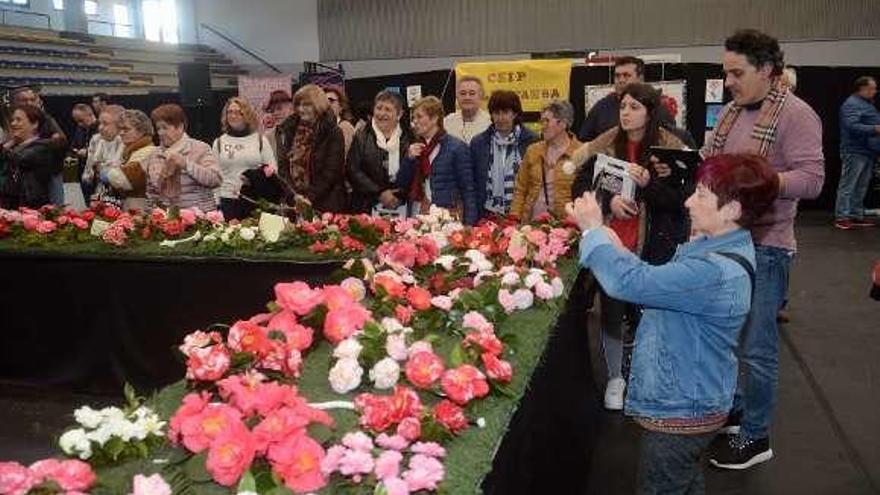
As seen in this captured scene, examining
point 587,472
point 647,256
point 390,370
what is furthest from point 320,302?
point 647,256

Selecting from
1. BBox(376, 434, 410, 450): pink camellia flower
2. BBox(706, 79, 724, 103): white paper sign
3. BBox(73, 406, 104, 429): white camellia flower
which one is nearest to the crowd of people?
BBox(376, 434, 410, 450): pink camellia flower

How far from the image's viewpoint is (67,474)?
1.13 m

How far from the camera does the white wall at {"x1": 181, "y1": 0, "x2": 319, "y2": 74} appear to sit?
16.8m

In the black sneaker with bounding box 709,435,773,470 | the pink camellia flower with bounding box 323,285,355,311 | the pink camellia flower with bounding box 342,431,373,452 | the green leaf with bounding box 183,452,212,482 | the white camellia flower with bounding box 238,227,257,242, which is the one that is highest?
the pink camellia flower with bounding box 323,285,355,311

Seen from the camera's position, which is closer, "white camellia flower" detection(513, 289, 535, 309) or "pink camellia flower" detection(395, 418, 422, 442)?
"pink camellia flower" detection(395, 418, 422, 442)

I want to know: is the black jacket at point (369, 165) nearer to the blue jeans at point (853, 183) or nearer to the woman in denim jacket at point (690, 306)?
the woman in denim jacket at point (690, 306)

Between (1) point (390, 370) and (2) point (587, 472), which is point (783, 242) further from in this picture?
(1) point (390, 370)

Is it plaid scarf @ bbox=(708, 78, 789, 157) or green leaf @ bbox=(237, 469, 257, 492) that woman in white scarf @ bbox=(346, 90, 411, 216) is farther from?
green leaf @ bbox=(237, 469, 257, 492)

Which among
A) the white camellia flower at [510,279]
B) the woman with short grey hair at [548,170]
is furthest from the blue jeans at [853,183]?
the white camellia flower at [510,279]

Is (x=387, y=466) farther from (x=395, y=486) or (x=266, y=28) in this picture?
(x=266, y=28)

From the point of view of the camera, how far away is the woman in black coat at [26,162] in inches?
193

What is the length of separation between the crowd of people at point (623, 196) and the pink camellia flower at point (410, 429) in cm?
61

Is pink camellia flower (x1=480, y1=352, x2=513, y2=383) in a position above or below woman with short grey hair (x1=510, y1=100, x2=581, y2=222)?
below

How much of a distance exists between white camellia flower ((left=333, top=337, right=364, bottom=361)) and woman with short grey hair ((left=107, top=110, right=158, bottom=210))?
2.97 meters
